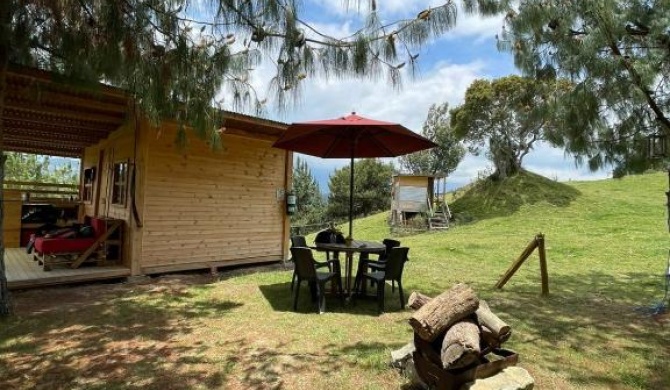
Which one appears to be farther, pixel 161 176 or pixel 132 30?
pixel 161 176

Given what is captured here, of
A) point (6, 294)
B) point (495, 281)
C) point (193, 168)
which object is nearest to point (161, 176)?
point (193, 168)

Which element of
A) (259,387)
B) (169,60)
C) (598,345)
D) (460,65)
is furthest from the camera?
(598,345)

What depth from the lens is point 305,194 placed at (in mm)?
31516

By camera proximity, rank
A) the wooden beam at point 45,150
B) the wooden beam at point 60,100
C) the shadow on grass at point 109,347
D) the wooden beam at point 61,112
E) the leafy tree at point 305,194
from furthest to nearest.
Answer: the leafy tree at point 305,194 → the wooden beam at point 45,150 → the wooden beam at point 61,112 → the wooden beam at point 60,100 → the shadow on grass at point 109,347

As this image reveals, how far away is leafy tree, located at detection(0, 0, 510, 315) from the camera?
294 cm

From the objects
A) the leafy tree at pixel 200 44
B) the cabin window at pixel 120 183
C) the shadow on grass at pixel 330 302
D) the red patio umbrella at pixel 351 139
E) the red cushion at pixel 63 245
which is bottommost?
the shadow on grass at pixel 330 302

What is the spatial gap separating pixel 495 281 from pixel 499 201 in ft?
38.1

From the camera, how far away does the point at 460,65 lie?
10.4 ft

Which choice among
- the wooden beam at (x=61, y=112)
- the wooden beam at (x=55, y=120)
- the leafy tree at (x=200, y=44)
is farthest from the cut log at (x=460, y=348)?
the wooden beam at (x=55, y=120)

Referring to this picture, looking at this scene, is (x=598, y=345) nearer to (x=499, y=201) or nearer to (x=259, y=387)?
(x=259, y=387)

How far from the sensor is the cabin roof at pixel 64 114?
452cm

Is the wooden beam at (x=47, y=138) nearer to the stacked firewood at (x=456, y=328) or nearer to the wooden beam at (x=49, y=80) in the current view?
the wooden beam at (x=49, y=80)

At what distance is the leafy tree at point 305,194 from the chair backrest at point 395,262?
25023 mm

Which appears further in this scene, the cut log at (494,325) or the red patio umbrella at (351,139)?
the red patio umbrella at (351,139)
